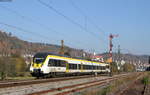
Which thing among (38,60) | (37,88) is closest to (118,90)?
(37,88)

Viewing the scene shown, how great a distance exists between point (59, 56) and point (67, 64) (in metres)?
3.44

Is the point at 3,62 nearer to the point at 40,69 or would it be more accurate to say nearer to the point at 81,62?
the point at 81,62

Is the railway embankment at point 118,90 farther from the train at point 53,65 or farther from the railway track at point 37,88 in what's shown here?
the train at point 53,65

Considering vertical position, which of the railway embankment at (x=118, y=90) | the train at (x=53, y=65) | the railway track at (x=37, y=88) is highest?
the train at (x=53, y=65)

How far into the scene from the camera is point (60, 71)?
34375 millimetres

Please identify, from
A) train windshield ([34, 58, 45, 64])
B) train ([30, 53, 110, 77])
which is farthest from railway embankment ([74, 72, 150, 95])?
train windshield ([34, 58, 45, 64])

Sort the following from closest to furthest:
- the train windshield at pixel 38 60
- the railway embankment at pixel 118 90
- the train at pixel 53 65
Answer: the railway embankment at pixel 118 90 → the train at pixel 53 65 → the train windshield at pixel 38 60

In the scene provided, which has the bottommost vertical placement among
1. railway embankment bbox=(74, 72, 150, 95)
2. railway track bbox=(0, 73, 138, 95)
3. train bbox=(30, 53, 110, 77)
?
railway embankment bbox=(74, 72, 150, 95)

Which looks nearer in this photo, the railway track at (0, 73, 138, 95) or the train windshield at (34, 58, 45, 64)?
the railway track at (0, 73, 138, 95)

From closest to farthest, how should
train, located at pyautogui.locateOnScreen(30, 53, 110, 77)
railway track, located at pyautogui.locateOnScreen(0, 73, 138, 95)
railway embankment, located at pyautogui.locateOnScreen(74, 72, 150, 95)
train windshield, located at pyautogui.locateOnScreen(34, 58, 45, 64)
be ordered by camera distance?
railway track, located at pyautogui.locateOnScreen(0, 73, 138, 95)
railway embankment, located at pyautogui.locateOnScreen(74, 72, 150, 95)
train, located at pyautogui.locateOnScreen(30, 53, 110, 77)
train windshield, located at pyautogui.locateOnScreen(34, 58, 45, 64)

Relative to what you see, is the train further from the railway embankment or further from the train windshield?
the railway embankment

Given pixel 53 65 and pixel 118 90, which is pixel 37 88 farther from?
pixel 53 65

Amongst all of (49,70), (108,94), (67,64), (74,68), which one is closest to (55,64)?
(49,70)

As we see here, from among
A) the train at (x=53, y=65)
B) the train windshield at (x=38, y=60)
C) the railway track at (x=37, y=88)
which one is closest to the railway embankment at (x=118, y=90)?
the railway track at (x=37, y=88)
